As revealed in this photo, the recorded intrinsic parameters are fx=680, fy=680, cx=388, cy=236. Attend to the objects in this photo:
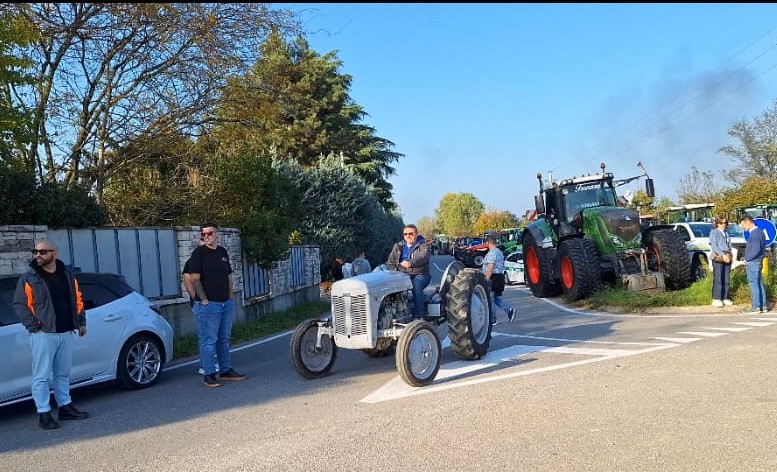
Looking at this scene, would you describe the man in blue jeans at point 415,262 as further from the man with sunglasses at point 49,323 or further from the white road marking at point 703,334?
the white road marking at point 703,334

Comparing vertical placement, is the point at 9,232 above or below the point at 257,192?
below

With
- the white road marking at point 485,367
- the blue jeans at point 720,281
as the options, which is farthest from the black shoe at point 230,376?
the blue jeans at point 720,281

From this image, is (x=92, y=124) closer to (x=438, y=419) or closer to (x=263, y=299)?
(x=263, y=299)

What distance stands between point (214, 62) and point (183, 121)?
192 cm

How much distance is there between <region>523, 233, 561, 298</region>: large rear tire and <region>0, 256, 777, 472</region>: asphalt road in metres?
8.05

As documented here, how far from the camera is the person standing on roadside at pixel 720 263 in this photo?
12.4 metres

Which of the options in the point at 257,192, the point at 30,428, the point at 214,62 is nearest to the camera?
the point at 30,428

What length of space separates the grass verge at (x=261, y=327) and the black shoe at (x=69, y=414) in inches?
151

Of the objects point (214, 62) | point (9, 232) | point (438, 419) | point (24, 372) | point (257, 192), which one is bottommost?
point (438, 419)

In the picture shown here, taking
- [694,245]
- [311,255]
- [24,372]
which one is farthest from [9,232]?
[694,245]

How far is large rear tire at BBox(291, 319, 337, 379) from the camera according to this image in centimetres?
802

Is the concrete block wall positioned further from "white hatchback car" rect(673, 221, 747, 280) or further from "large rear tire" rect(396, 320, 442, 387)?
"white hatchback car" rect(673, 221, 747, 280)

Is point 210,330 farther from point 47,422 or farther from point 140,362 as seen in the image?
point 47,422

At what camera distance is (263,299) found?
16.5 metres
